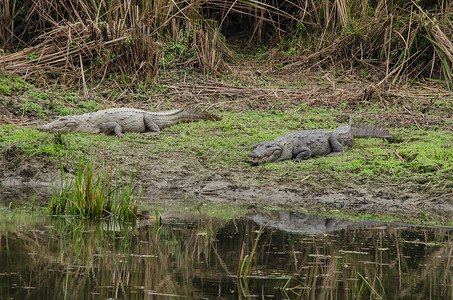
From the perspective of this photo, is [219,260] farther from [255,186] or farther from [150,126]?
[150,126]

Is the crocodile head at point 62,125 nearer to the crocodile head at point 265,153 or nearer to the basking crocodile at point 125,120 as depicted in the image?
the basking crocodile at point 125,120

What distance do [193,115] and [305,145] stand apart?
6.86 feet

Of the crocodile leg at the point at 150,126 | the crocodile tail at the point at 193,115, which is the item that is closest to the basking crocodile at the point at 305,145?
the crocodile tail at the point at 193,115

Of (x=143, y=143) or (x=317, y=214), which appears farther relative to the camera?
(x=143, y=143)

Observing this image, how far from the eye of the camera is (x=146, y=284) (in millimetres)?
2666

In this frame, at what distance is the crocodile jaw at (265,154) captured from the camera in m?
5.99

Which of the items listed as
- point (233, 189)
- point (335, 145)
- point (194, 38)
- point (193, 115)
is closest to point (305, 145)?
point (335, 145)

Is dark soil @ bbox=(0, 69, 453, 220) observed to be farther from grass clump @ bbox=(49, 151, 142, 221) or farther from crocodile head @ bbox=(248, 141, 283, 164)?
grass clump @ bbox=(49, 151, 142, 221)

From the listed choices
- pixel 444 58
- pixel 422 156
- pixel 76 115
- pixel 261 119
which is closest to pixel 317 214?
pixel 422 156

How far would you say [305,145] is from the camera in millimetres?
6539

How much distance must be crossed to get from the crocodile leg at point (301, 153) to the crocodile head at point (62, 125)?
10.0 feet

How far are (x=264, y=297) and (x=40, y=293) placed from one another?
107cm

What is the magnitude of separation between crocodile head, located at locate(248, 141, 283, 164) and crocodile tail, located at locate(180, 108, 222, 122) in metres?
1.80

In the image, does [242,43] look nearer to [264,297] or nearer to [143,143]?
[143,143]
